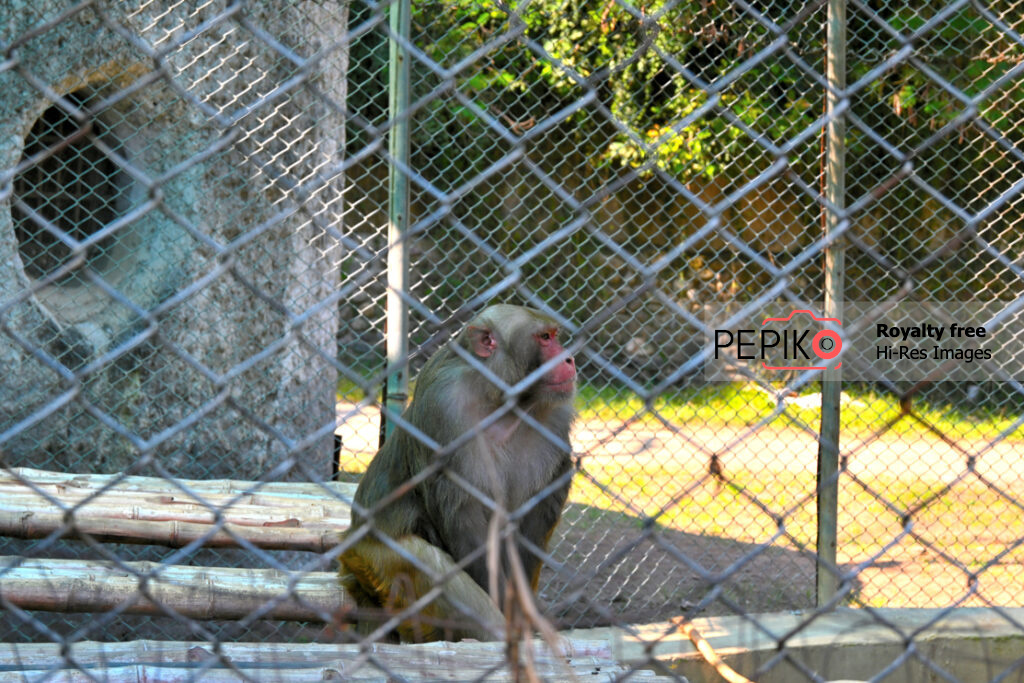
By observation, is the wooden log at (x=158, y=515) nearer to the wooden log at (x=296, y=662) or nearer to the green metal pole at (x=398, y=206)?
the green metal pole at (x=398, y=206)

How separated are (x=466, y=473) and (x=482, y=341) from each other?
0.55 metres

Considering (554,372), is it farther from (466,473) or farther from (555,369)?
(466,473)

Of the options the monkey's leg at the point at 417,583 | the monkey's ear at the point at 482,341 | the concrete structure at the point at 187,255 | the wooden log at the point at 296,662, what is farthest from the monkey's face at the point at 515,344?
the concrete structure at the point at 187,255

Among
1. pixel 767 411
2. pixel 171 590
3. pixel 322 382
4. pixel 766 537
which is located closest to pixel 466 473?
pixel 171 590

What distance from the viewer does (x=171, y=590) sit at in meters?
3.85

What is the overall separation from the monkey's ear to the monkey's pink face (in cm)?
17

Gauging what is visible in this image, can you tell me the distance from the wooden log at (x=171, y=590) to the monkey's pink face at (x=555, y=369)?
118 cm

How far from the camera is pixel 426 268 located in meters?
9.90

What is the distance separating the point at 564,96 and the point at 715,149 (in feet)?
5.35

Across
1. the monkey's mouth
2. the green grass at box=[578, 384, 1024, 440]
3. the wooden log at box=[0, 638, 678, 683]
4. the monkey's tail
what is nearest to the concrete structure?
the monkey's mouth

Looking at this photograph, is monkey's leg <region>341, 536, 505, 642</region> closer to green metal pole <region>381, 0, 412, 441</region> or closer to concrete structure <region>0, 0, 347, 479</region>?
green metal pole <region>381, 0, 412, 441</region>

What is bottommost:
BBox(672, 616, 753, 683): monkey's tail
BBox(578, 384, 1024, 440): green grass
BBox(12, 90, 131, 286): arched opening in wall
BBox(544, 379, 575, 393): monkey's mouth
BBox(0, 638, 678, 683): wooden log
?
BBox(672, 616, 753, 683): monkey's tail

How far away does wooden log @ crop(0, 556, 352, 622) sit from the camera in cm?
366

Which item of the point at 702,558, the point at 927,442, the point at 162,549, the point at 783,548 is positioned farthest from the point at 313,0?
the point at 927,442
